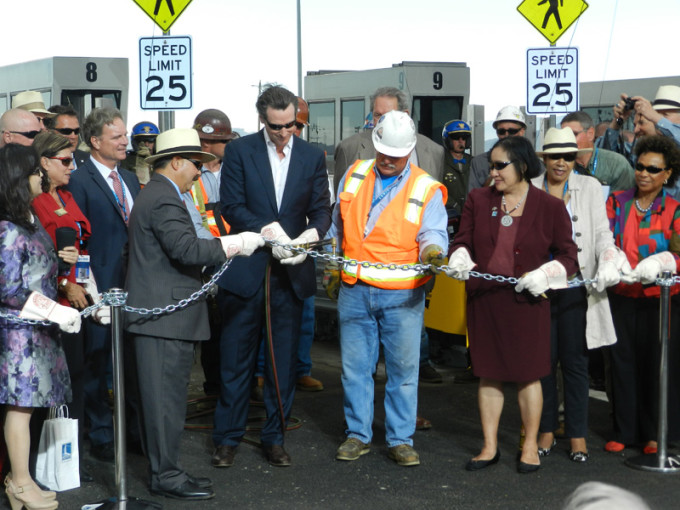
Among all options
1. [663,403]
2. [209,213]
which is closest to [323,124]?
[209,213]

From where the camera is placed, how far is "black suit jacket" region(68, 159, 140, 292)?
21.8 feet

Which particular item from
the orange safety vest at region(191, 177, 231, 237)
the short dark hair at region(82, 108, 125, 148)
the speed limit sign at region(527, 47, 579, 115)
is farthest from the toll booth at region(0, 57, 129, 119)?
the short dark hair at region(82, 108, 125, 148)

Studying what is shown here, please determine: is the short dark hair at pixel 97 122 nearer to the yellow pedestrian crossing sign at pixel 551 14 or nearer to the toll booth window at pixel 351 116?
the yellow pedestrian crossing sign at pixel 551 14

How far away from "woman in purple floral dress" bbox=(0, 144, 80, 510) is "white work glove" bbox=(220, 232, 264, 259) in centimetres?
94

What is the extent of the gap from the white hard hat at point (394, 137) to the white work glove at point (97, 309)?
1.93m

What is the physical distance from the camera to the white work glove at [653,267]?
638cm

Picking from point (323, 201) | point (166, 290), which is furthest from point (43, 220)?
point (323, 201)

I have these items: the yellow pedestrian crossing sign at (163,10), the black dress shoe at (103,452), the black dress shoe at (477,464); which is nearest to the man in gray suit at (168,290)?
the black dress shoe at (103,452)

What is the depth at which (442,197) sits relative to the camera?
6555 mm

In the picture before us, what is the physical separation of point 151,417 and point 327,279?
5.35ft

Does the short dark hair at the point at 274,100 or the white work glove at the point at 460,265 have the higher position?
the short dark hair at the point at 274,100

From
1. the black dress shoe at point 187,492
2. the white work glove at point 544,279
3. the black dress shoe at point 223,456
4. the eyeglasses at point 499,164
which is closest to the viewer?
the black dress shoe at point 187,492

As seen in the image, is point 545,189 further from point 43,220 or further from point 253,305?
point 43,220

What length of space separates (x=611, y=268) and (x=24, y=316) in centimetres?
350
